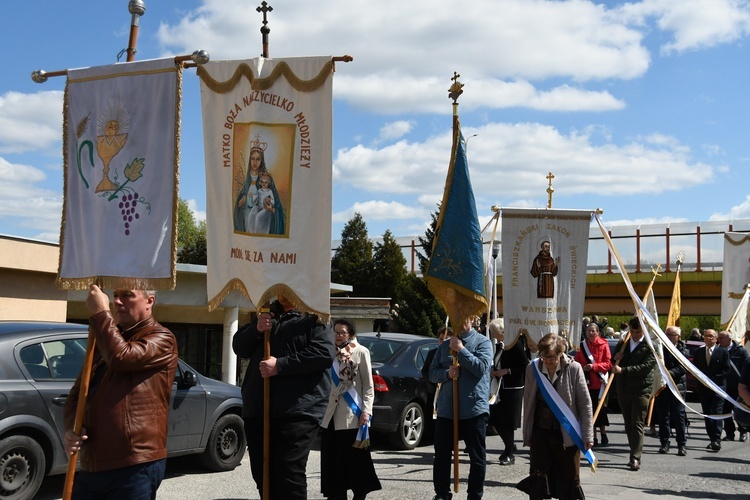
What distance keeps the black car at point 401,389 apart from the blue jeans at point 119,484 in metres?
7.14

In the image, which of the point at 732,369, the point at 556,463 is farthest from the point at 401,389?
the point at 732,369

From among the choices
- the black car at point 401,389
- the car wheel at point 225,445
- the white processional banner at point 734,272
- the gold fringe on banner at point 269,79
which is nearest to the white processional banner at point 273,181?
the gold fringe on banner at point 269,79

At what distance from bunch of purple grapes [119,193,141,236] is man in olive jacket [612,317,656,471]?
7611mm

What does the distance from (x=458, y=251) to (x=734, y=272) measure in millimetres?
12639

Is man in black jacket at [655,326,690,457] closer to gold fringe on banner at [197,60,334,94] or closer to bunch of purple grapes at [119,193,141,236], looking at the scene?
gold fringe on banner at [197,60,334,94]

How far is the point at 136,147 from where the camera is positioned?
571 cm

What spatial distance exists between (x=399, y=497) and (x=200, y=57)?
16.7 ft

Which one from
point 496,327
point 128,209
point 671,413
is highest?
point 128,209

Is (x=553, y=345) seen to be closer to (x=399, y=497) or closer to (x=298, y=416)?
(x=399, y=497)

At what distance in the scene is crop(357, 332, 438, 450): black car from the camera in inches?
457

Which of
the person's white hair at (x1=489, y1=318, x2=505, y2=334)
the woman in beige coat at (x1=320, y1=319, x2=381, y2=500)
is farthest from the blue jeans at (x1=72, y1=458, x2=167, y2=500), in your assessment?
the person's white hair at (x1=489, y1=318, x2=505, y2=334)

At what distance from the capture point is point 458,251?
8.37m

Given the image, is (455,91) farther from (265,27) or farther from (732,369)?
(732,369)

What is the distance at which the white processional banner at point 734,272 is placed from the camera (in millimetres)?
18469
